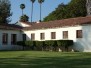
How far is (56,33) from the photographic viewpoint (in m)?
40.9

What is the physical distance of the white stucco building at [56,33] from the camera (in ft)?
120

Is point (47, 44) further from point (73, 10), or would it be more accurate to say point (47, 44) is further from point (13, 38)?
point (73, 10)

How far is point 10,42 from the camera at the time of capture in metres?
45.4

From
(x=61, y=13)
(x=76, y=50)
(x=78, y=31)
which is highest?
(x=61, y=13)

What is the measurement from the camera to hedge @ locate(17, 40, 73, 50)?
123 feet

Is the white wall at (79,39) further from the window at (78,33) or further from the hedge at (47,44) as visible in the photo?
the hedge at (47,44)

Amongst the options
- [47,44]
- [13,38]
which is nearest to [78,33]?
[47,44]

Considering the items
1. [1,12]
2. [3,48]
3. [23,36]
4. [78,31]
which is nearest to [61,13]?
[1,12]

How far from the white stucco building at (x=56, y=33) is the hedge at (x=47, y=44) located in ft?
3.74

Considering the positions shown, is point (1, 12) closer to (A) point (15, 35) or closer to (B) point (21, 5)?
(B) point (21, 5)

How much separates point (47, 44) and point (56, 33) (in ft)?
6.78

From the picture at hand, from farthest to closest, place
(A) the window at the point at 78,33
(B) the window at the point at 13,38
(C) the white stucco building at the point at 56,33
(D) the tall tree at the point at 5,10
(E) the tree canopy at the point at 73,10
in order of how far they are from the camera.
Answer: (D) the tall tree at the point at 5,10 < (E) the tree canopy at the point at 73,10 < (B) the window at the point at 13,38 < (A) the window at the point at 78,33 < (C) the white stucco building at the point at 56,33

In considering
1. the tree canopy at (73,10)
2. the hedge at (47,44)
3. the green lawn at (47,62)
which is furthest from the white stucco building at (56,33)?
the tree canopy at (73,10)

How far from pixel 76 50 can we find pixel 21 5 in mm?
49030
